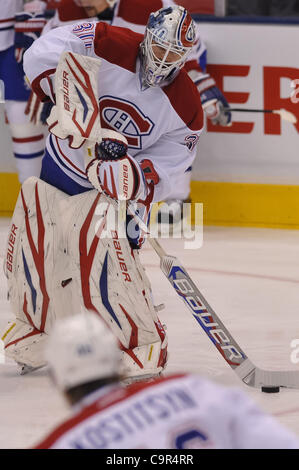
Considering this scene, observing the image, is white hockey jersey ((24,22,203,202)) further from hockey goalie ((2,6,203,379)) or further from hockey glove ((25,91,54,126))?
hockey glove ((25,91,54,126))

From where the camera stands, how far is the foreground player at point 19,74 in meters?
5.62

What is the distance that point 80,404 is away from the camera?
65.5 inches

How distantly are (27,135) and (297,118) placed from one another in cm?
123

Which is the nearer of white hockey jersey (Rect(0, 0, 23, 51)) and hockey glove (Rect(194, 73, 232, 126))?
hockey glove (Rect(194, 73, 232, 126))

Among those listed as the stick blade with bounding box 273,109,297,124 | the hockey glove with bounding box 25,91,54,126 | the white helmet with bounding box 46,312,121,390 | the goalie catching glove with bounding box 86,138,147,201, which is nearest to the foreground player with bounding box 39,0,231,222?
the stick blade with bounding box 273,109,297,124

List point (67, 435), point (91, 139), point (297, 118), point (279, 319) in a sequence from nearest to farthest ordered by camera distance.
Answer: point (67, 435) → point (91, 139) → point (279, 319) → point (297, 118)

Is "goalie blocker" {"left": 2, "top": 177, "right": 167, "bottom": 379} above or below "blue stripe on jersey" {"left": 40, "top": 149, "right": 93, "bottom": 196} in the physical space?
below

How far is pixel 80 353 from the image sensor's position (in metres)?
1.68

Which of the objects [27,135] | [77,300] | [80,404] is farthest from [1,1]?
[80,404]

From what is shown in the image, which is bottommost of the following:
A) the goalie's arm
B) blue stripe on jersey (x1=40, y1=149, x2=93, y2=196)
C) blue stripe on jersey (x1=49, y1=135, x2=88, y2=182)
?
blue stripe on jersey (x1=40, y1=149, x2=93, y2=196)

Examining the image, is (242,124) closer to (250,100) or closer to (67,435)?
(250,100)

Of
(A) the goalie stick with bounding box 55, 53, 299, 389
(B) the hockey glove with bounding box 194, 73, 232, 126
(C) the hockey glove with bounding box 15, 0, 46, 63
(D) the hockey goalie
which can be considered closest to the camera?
(A) the goalie stick with bounding box 55, 53, 299, 389

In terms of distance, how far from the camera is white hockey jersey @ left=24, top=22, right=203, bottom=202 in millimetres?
3373

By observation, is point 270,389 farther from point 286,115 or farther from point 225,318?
point 286,115
